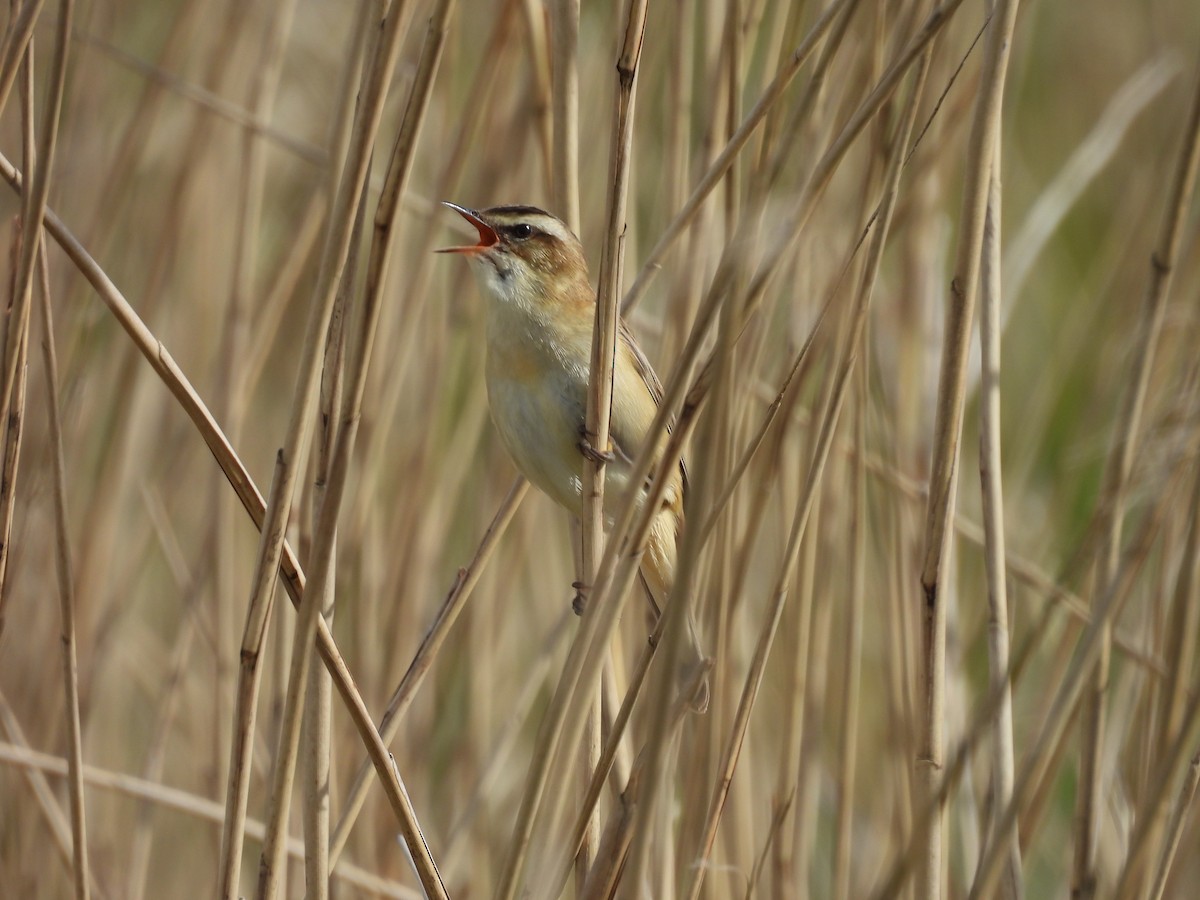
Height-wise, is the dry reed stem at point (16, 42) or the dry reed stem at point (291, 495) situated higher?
the dry reed stem at point (16, 42)

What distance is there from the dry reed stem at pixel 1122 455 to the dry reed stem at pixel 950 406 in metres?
0.17

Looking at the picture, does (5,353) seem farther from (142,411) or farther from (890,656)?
(890,656)

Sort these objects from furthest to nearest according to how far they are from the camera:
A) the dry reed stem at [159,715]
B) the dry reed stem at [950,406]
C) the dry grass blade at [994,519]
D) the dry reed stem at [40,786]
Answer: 1. the dry reed stem at [159,715]
2. the dry reed stem at [40,786]
3. the dry grass blade at [994,519]
4. the dry reed stem at [950,406]

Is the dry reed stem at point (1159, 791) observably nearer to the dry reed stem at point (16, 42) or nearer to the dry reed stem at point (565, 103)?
the dry reed stem at point (565, 103)

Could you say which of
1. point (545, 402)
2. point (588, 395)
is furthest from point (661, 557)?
point (588, 395)

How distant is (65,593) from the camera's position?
4.76 feet

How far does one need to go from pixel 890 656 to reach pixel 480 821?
3.34 ft

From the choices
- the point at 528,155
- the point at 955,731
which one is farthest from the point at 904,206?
the point at 955,731

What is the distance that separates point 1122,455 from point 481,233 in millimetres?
1254

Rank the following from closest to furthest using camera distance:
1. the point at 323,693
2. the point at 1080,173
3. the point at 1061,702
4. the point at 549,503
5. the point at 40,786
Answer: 1. the point at 1061,702
2. the point at 323,693
3. the point at 40,786
4. the point at 1080,173
5. the point at 549,503

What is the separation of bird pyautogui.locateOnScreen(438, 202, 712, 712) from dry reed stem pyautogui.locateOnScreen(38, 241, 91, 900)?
2.52 ft

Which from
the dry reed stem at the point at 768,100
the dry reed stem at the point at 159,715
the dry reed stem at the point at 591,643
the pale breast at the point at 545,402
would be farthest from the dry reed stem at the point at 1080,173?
the dry reed stem at the point at 159,715

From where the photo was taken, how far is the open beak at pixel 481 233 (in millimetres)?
2082

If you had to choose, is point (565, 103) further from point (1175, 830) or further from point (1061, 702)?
point (1175, 830)
